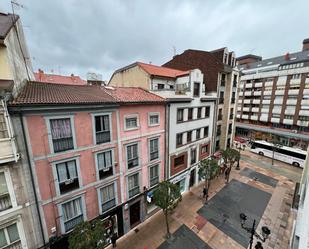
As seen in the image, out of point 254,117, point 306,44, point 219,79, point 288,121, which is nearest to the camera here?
point 219,79

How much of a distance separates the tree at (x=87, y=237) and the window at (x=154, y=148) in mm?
7034

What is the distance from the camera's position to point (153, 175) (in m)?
15.1

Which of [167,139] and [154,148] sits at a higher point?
[167,139]

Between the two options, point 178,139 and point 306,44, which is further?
point 306,44

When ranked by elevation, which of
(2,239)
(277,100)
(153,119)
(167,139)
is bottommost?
(2,239)

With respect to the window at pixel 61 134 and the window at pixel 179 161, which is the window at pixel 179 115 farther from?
the window at pixel 61 134

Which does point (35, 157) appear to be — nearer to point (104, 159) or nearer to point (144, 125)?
point (104, 159)

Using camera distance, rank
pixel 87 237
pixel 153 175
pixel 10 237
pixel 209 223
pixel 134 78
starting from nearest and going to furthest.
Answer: pixel 10 237 < pixel 87 237 < pixel 209 223 < pixel 153 175 < pixel 134 78

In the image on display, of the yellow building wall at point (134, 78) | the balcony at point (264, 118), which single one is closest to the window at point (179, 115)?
the yellow building wall at point (134, 78)

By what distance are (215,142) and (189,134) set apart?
7378 millimetres

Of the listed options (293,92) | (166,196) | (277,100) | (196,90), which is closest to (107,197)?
(166,196)

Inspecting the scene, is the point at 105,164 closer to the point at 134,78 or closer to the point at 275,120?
the point at 134,78

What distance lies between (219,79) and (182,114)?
9.04 m

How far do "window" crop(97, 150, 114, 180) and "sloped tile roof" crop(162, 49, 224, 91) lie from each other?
56.4 ft
